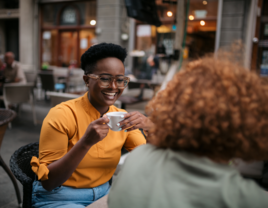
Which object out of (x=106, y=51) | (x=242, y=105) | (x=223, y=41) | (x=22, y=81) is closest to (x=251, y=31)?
(x=223, y=41)

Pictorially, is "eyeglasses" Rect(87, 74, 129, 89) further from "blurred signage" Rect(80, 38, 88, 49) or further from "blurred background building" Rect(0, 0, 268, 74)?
"blurred signage" Rect(80, 38, 88, 49)

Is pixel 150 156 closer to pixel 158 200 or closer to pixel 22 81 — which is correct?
pixel 158 200

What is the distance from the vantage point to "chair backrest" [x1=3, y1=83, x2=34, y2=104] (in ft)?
16.4

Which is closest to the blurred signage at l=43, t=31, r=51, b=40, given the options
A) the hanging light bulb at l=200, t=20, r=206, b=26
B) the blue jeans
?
the hanging light bulb at l=200, t=20, r=206, b=26

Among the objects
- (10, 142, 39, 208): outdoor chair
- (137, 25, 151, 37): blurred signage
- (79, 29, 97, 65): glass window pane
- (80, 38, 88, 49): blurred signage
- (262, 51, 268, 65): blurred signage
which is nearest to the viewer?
(10, 142, 39, 208): outdoor chair

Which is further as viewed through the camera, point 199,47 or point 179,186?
point 199,47

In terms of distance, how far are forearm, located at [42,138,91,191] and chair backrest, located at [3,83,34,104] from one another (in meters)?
4.39

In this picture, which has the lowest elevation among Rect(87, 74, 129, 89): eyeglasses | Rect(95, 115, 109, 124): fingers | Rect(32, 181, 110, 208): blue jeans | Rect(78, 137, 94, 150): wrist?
Rect(32, 181, 110, 208): blue jeans

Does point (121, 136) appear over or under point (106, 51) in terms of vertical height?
under

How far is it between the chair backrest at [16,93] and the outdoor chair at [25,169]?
388 centimetres

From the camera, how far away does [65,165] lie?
112 cm

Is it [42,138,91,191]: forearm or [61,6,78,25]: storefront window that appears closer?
[42,138,91,191]: forearm

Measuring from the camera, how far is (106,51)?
1381 mm

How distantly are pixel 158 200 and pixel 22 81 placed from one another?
6.36 m
